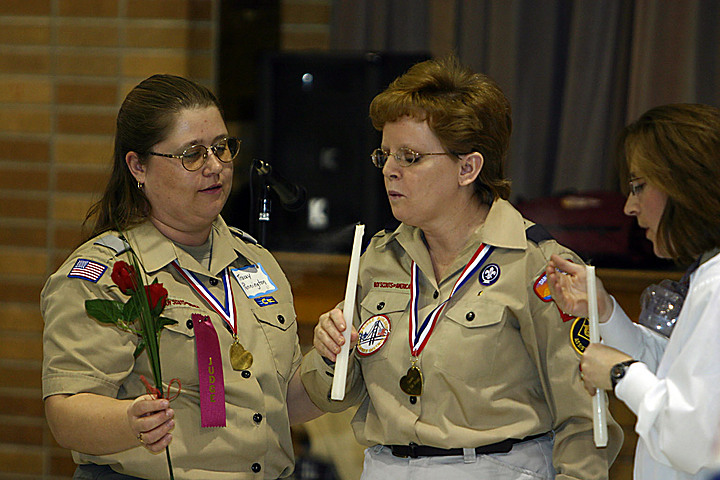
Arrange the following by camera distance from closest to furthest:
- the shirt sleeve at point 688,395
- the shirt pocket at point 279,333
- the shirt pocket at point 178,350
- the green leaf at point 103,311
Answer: the shirt sleeve at point 688,395 < the green leaf at point 103,311 < the shirt pocket at point 178,350 < the shirt pocket at point 279,333

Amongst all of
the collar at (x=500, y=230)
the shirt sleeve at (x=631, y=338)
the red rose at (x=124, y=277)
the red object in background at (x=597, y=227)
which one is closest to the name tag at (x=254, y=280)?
the collar at (x=500, y=230)

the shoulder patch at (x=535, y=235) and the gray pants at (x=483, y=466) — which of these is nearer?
the gray pants at (x=483, y=466)

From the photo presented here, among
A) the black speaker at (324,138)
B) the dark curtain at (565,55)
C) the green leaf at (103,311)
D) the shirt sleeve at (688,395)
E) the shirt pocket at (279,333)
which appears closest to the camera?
the shirt sleeve at (688,395)

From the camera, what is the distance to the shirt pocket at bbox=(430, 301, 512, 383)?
1783mm

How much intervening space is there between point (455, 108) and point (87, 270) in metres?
0.90

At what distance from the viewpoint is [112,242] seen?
1.92 metres

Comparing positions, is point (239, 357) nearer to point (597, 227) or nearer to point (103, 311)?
point (103, 311)

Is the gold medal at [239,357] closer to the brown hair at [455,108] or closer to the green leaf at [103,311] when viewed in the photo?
the green leaf at [103,311]

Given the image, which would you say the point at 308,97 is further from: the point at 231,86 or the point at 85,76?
the point at 85,76

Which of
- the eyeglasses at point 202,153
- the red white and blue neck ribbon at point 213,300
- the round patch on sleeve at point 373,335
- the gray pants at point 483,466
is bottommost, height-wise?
the gray pants at point 483,466

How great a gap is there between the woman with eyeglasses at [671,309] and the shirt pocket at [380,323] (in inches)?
14.9

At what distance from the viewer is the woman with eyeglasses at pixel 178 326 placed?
5.81ft

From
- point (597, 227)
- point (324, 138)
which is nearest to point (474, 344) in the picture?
point (324, 138)

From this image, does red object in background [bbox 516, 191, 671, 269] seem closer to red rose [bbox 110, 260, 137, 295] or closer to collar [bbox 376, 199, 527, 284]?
collar [bbox 376, 199, 527, 284]
